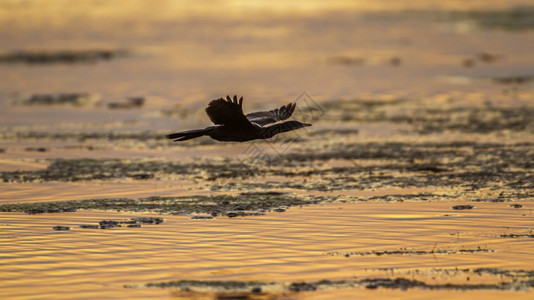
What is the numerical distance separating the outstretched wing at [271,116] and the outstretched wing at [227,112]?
0.92 meters

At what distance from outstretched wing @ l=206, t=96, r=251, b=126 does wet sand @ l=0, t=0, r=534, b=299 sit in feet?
4.38

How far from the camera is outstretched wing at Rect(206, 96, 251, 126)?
41.3ft

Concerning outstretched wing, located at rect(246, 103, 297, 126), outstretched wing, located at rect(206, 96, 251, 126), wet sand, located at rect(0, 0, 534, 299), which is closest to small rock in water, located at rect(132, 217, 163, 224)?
wet sand, located at rect(0, 0, 534, 299)

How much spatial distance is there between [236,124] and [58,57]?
28632 mm

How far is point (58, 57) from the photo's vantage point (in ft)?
132

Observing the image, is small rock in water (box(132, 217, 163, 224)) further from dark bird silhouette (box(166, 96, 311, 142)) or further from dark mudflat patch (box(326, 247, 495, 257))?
dark mudflat patch (box(326, 247, 495, 257))

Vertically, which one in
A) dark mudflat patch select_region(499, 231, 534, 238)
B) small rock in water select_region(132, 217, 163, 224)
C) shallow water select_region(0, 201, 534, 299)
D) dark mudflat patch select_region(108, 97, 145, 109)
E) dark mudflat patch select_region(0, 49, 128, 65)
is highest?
dark mudflat patch select_region(0, 49, 128, 65)

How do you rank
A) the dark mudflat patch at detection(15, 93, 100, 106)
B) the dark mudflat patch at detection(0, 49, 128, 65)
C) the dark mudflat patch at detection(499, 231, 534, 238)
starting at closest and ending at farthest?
the dark mudflat patch at detection(499, 231, 534, 238) → the dark mudflat patch at detection(15, 93, 100, 106) → the dark mudflat patch at detection(0, 49, 128, 65)

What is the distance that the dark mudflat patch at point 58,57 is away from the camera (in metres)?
39.6

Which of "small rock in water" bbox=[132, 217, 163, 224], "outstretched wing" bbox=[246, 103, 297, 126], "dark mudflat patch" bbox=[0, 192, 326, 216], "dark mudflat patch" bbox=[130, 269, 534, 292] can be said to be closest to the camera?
"dark mudflat patch" bbox=[130, 269, 534, 292]

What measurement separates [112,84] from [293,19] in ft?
99.7

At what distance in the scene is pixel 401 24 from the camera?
56438mm

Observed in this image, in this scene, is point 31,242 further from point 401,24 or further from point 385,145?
point 401,24

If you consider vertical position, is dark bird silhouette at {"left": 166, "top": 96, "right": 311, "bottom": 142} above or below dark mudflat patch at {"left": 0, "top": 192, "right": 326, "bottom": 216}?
above
